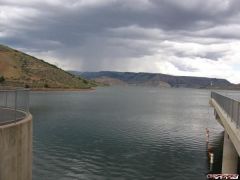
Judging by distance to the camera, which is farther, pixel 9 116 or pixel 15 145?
pixel 9 116

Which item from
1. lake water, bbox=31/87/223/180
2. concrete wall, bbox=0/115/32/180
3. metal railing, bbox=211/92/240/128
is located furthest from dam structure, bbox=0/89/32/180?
lake water, bbox=31/87/223/180

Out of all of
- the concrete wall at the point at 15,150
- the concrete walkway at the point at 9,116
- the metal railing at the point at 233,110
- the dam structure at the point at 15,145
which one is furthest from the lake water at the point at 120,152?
the concrete wall at the point at 15,150

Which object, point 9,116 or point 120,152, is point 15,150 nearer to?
point 9,116

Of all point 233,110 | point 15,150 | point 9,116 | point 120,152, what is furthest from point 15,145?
point 120,152

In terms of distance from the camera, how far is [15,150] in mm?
17953

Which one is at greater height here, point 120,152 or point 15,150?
point 15,150

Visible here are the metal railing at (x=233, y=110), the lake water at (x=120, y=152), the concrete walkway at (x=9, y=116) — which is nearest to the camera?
the concrete walkway at (x=9, y=116)

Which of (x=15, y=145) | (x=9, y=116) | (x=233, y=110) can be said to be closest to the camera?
(x=15, y=145)

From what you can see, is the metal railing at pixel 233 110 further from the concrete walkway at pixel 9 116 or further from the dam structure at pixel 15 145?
the concrete walkway at pixel 9 116

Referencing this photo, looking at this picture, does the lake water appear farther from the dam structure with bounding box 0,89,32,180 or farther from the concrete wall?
the concrete wall

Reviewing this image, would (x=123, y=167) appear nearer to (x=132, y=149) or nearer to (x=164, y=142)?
(x=132, y=149)

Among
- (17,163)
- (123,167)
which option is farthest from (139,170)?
(17,163)

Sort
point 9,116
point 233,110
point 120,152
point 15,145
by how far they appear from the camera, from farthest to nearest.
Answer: point 120,152 → point 233,110 → point 9,116 → point 15,145

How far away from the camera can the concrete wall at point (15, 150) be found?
1667 cm
